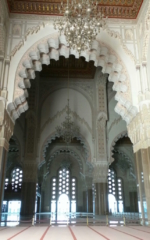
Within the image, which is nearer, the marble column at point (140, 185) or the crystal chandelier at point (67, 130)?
the marble column at point (140, 185)

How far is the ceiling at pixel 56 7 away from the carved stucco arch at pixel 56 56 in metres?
0.68

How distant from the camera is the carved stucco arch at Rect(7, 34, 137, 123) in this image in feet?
16.3

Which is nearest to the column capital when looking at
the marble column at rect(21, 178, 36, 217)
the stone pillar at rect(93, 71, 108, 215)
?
the marble column at rect(21, 178, 36, 217)

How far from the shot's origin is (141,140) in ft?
15.4

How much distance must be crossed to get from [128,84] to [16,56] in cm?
252

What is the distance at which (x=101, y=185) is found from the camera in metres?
8.70

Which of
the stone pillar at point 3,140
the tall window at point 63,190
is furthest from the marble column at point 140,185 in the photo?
the tall window at point 63,190

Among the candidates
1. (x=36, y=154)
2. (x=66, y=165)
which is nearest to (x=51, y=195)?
(x=66, y=165)

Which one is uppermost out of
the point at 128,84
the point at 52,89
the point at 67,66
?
the point at 67,66

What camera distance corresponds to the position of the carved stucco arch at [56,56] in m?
4.96

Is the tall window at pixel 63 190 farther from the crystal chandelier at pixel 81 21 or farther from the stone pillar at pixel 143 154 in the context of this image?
the crystal chandelier at pixel 81 21

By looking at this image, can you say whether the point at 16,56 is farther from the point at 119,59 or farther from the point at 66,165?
the point at 66,165

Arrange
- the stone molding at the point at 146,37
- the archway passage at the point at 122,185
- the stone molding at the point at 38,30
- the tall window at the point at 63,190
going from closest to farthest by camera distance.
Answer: the stone molding at the point at 146,37 < the stone molding at the point at 38,30 < the archway passage at the point at 122,185 < the tall window at the point at 63,190

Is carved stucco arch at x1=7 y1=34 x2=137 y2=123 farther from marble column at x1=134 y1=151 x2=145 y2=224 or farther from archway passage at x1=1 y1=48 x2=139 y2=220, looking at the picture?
archway passage at x1=1 y1=48 x2=139 y2=220
